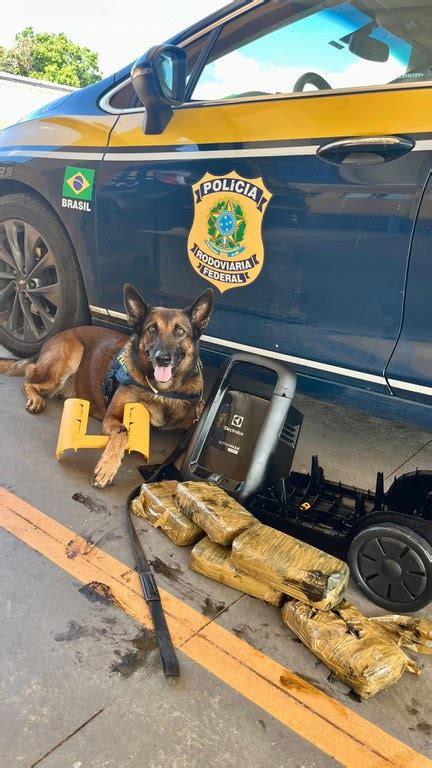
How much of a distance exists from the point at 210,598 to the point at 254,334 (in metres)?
1.20

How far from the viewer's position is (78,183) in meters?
3.00

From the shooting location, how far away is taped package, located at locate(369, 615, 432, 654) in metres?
1.74

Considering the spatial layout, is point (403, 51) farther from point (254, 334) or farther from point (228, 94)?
point (254, 334)

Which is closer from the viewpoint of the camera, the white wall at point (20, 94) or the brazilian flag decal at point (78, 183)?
the brazilian flag decal at point (78, 183)

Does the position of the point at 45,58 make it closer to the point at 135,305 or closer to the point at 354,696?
the point at 135,305

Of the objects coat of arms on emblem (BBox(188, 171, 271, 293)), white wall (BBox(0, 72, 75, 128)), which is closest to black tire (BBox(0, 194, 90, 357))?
coat of arms on emblem (BBox(188, 171, 271, 293))

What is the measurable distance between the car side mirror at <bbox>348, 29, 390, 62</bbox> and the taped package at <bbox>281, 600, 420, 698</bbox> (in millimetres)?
2271

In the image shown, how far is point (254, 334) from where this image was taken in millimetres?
2551

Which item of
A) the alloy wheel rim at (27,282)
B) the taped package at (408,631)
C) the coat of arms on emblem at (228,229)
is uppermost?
the coat of arms on emblem at (228,229)

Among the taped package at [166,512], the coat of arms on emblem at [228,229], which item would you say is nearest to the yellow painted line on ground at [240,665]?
the taped package at [166,512]

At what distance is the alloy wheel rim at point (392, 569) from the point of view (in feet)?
5.90

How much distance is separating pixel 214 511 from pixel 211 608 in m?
0.33

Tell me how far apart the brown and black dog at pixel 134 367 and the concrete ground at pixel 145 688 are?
0.62m

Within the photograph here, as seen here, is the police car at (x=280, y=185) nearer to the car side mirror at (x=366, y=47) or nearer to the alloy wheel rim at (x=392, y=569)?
the car side mirror at (x=366, y=47)
